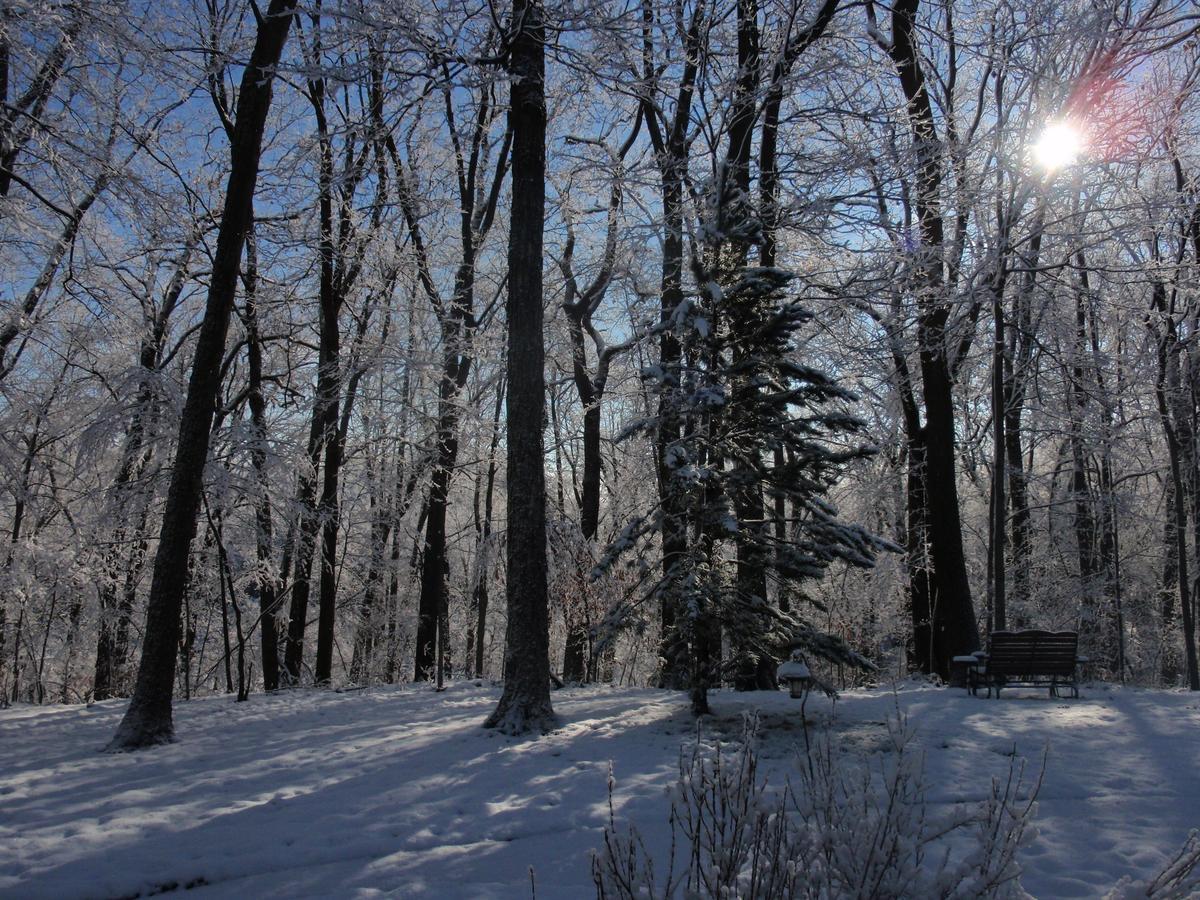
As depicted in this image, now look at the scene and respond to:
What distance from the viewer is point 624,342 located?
13781 mm

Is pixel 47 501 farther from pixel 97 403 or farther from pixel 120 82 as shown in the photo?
pixel 120 82

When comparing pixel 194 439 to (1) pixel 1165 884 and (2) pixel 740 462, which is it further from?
(1) pixel 1165 884

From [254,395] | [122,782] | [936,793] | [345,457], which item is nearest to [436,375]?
[254,395]

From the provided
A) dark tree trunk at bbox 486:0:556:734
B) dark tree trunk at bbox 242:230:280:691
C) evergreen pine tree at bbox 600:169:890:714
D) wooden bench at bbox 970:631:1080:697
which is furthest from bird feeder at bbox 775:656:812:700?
dark tree trunk at bbox 242:230:280:691

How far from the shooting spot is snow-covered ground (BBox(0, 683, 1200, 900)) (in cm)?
395

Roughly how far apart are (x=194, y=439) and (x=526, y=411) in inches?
130

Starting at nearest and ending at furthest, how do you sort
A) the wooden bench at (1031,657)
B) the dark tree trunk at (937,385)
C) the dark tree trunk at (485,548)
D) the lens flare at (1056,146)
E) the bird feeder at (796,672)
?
the bird feeder at (796,672) → the wooden bench at (1031,657) → the lens flare at (1056,146) → the dark tree trunk at (937,385) → the dark tree trunk at (485,548)

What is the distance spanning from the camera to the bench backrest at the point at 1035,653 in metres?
8.73

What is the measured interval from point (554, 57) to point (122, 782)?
7.95 meters

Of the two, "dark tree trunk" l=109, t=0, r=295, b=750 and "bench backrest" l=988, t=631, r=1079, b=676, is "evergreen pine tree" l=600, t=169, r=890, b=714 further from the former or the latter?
"dark tree trunk" l=109, t=0, r=295, b=750

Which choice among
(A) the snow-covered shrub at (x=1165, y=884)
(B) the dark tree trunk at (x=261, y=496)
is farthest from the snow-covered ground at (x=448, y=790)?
(B) the dark tree trunk at (x=261, y=496)

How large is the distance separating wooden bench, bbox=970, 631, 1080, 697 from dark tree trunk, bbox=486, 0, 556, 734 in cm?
546

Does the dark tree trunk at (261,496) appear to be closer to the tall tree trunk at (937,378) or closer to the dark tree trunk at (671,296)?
the dark tree trunk at (671,296)

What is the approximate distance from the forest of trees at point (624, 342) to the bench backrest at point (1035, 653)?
2048 millimetres
